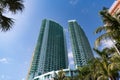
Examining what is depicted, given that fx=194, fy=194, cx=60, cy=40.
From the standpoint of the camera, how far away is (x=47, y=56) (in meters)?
172

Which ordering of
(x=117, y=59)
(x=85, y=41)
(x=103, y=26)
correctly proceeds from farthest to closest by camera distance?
(x=85, y=41), (x=103, y=26), (x=117, y=59)

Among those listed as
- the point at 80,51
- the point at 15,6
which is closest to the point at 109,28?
the point at 15,6

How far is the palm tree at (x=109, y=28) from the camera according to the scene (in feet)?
76.3

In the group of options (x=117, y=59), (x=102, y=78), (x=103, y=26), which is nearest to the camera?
(x=117, y=59)

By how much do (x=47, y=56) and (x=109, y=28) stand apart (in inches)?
5888

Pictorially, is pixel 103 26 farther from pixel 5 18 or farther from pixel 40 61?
pixel 40 61

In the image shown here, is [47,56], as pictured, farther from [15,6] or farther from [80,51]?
[15,6]

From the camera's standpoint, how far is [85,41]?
7805 inches

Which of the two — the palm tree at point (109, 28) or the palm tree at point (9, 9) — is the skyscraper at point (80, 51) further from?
the palm tree at point (9, 9)

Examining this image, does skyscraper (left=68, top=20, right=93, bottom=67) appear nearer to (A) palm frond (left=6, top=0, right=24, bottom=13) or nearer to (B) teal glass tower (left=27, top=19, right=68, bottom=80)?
(B) teal glass tower (left=27, top=19, right=68, bottom=80)

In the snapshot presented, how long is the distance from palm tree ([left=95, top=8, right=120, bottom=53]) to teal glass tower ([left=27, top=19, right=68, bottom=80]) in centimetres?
13646

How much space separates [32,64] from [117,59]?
150587 millimetres

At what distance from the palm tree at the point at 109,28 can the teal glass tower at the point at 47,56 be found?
5372 inches

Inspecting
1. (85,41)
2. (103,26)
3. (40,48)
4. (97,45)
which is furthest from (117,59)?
(85,41)
